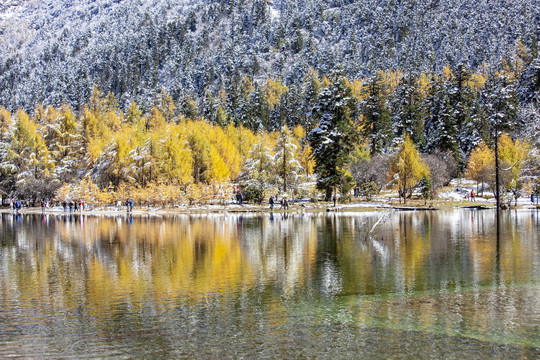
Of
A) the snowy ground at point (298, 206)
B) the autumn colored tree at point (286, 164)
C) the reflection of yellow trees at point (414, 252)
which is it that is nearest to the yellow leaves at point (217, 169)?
the snowy ground at point (298, 206)

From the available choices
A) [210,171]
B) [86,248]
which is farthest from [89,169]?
[86,248]

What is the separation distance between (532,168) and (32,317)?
26362 mm

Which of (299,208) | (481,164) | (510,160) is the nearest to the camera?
(299,208)

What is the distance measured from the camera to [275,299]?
13.9 metres

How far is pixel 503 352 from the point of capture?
962cm

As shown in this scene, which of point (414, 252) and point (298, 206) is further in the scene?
point (298, 206)

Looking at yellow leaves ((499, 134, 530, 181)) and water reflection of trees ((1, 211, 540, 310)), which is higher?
yellow leaves ((499, 134, 530, 181))

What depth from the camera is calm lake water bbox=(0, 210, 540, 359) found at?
10.2 metres

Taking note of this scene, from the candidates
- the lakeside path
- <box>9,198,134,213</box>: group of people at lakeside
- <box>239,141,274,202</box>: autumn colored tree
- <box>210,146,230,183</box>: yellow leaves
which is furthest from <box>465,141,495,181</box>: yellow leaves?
<box>9,198,134,213</box>: group of people at lakeside

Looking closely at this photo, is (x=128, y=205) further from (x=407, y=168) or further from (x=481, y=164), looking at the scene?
(x=481, y=164)

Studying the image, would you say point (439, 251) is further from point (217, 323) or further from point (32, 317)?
point (32, 317)

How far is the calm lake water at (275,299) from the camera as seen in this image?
10.2 metres

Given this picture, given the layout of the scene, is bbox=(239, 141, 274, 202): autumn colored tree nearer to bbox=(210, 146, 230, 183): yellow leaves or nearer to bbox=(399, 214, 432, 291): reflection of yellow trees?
bbox=(210, 146, 230, 183): yellow leaves

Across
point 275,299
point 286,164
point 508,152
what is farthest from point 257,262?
point 508,152
